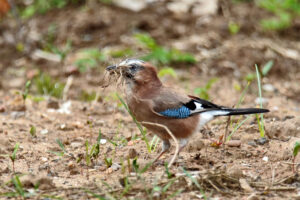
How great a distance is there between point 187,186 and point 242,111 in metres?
1.26

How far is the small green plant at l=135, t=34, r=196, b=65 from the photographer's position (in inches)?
330

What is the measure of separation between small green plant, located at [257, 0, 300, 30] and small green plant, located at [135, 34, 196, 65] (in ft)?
7.51

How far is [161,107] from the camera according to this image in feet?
15.6

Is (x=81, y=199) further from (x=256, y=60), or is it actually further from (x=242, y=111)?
(x=256, y=60)

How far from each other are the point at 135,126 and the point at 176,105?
5.03 feet

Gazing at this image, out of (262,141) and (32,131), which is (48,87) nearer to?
(32,131)

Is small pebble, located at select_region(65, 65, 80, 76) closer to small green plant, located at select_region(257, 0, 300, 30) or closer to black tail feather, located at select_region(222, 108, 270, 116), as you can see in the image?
black tail feather, located at select_region(222, 108, 270, 116)

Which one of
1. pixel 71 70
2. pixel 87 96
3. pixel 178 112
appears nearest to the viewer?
pixel 178 112

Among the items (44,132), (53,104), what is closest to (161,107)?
(44,132)

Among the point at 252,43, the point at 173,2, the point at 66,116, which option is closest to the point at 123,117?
the point at 66,116

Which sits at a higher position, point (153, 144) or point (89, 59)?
point (89, 59)

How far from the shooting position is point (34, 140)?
558 centimetres

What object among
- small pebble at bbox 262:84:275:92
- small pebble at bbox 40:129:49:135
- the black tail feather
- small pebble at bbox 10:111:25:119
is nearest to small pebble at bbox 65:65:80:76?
small pebble at bbox 10:111:25:119

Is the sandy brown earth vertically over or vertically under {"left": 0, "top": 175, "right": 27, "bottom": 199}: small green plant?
over
